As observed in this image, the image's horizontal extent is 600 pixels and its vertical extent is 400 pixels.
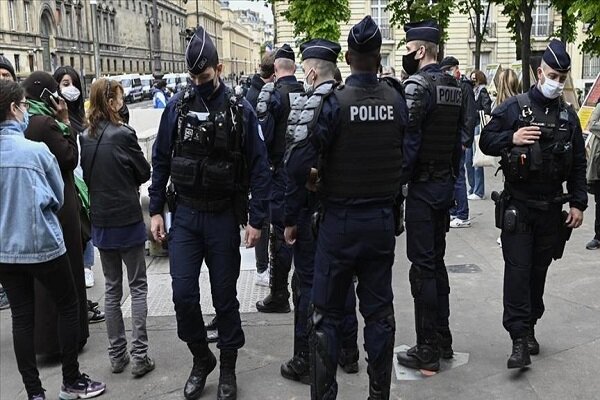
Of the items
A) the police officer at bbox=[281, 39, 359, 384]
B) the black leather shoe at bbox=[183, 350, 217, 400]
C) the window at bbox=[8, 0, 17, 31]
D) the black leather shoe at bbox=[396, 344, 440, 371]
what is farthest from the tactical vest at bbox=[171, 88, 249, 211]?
the window at bbox=[8, 0, 17, 31]

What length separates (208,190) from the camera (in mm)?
4227

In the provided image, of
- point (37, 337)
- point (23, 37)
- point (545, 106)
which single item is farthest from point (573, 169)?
point (23, 37)

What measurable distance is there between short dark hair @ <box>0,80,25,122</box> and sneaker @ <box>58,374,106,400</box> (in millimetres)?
1800

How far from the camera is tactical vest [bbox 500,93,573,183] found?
4426 millimetres

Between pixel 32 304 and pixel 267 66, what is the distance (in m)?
→ 3.72

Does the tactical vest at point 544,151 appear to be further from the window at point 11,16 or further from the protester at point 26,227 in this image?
the window at point 11,16

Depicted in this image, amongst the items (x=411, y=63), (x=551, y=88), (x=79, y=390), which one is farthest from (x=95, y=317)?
(x=551, y=88)

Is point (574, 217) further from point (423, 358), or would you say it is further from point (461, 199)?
point (461, 199)

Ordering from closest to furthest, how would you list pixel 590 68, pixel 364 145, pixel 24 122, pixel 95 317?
1. pixel 364 145
2. pixel 24 122
3. pixel 95 317
4. pixel 590 68

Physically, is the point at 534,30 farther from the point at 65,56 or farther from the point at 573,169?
the point at 65,56

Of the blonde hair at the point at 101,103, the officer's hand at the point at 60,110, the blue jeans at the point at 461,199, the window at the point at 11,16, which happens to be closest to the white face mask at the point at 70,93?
the officer's hand at the point at 60,110

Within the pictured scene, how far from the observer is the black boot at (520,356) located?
14.8 ft

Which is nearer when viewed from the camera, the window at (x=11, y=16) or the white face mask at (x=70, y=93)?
the white face mask at (x=70, y=93)

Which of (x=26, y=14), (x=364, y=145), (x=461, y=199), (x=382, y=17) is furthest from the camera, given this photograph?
(x=26, y=14)
